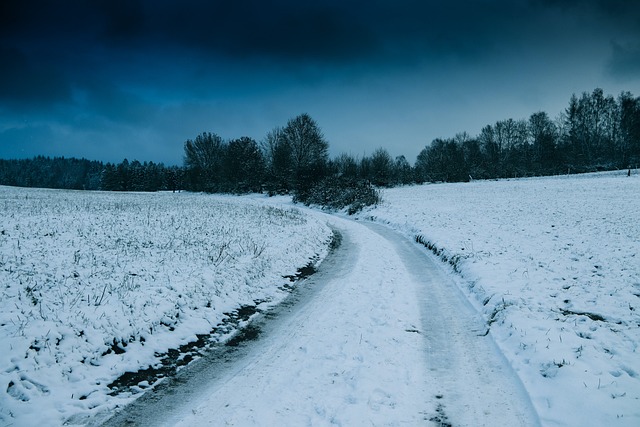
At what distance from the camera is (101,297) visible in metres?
7.14

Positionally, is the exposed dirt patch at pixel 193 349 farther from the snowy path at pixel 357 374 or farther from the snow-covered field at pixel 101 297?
the snowy path at pixel 357 374

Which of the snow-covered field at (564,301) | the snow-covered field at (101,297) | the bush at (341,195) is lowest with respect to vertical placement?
the snow-covered field at (564,301)

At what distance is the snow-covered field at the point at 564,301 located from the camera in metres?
4.72

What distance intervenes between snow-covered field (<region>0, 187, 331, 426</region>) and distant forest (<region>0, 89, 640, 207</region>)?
25442 mm

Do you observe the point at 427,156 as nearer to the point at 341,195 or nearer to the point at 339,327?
the point at 341,195

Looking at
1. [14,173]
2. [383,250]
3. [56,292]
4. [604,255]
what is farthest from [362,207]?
[14,173]

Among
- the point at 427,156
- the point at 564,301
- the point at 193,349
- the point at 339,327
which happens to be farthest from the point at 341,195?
the point at 427,156

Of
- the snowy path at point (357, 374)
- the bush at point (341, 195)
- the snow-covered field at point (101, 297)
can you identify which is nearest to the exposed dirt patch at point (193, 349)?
the snow-covered field at point (101, 297)

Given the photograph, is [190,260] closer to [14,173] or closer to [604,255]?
[604,255]

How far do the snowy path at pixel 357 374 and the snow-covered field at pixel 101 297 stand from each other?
1084 mm

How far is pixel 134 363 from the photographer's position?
5734mm

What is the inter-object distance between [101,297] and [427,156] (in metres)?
93.2

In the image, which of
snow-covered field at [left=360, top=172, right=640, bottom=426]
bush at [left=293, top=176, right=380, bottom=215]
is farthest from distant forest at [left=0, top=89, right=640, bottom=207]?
snow-covered field at [left=360, top=172, right=640, bottom=426]

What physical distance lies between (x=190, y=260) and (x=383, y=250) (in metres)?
8.38
